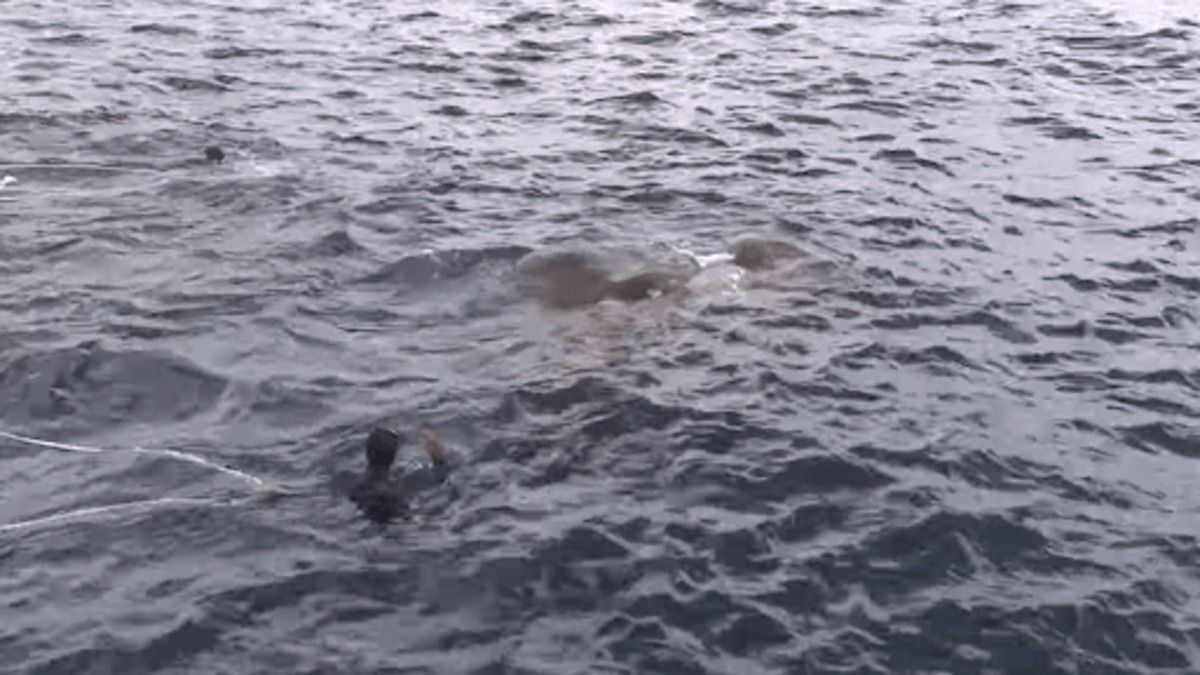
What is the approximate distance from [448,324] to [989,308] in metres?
4.68

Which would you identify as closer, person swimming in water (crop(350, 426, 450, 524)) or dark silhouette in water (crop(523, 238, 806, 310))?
person swimming in water (crop(350, 426, 450, 524))

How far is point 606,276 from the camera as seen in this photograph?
13.4m

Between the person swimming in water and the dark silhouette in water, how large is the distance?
287 cm

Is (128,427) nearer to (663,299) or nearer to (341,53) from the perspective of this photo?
(663,299)

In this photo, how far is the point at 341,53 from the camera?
67.1 ft

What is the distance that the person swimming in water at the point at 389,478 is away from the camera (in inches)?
391

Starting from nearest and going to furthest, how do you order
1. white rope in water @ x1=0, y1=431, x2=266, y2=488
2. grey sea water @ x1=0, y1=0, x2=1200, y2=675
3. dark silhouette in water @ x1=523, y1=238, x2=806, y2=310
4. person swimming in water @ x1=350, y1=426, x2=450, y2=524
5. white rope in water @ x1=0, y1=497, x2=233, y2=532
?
grey sea water @ x1=0, y1=0, x2=1200, y2=675, white rope in water @ x1=0, y1=497, x2=233, y2=532, person swimming in water @ x1=350, y1=426, x2=450, y2=524, white rope in water @ x1=0, y1=431, x2=266, y2=488, dark silhouette in water @ x1=523, y1=238, x2=806, y2=310

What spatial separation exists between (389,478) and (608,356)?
255cm

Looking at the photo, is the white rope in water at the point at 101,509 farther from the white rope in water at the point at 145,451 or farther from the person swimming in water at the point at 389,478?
the person swimming in water at the point at 389,478

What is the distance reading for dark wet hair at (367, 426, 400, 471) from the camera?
9844mm

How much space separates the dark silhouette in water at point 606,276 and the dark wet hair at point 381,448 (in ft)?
11.1

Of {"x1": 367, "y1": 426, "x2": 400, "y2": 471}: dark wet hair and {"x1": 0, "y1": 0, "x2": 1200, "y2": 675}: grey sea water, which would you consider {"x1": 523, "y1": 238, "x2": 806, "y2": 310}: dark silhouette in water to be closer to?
{"x1": 0, "y1": 0, "x2": 1200, "y2": 675}: grey sea water

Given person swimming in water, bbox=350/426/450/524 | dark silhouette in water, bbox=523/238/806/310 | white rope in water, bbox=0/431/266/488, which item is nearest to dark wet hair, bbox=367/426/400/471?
person swimming in water, bbox=350/426/450/524

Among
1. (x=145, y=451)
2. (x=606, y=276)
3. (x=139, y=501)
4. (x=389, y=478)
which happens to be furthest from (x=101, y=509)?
(x=606, y=276)
